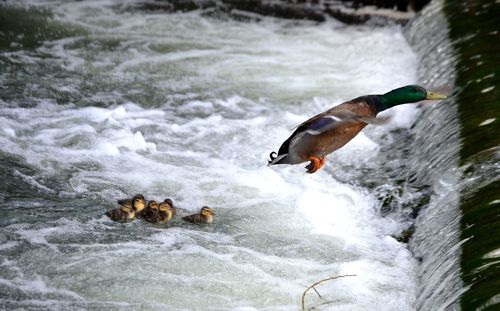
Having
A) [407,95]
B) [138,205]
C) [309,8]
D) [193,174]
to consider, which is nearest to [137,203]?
[138,205]

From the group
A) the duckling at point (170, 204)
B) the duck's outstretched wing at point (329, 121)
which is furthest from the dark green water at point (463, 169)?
the duckling at point (170, 204)

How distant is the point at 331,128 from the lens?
13.7 feet

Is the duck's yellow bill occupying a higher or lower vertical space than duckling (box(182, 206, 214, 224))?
higher

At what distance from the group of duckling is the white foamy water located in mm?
53

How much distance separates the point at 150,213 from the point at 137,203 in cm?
12

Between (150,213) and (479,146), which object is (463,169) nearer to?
(479,146)

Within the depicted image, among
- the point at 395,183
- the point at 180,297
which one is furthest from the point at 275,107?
the point at 180,297

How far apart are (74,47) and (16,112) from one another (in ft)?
7.24

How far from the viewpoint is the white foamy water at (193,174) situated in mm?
4613

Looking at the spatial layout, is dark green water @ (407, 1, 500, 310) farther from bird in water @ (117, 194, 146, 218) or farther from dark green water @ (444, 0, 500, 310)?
bird in water @ (117, 194, 146, 218)

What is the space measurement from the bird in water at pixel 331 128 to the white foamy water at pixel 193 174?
80 centimetres

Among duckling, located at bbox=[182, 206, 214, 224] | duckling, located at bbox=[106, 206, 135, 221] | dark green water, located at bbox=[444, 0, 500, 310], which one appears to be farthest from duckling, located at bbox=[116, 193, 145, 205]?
dark green water, located at bbox=[444, 0, 500, 310]

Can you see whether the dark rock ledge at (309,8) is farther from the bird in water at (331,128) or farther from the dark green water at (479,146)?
the bird in water at (331,128)

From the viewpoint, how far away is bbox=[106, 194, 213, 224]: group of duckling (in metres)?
5.28
